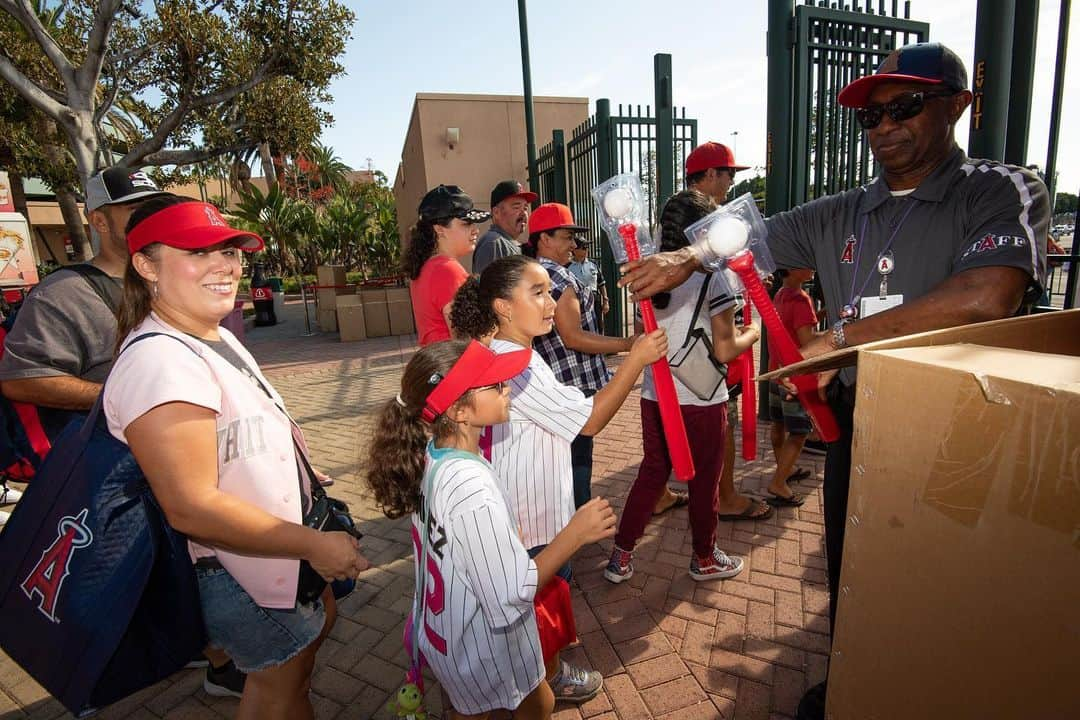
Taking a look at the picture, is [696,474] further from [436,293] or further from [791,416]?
[436,293]

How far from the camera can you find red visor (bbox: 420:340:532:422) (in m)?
1.54

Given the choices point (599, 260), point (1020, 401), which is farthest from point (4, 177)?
point (1020, 401)

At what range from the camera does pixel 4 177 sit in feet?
23.2

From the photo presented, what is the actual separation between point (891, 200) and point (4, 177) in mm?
10177

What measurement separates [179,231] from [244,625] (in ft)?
3.79

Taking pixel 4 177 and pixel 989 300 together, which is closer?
pixel 989 300

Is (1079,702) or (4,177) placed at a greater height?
(4,177)

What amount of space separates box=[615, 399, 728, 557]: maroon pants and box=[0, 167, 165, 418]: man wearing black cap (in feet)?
8.42

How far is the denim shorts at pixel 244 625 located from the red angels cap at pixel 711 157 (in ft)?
11.6

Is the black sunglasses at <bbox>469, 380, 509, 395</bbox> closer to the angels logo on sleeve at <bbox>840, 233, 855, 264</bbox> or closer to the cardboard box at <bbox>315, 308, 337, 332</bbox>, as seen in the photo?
the angels logo on sleeve at <bbox>840, 233, 855, 264</bbox>

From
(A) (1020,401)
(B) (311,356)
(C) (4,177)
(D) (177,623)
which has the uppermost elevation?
(C) (4,177)

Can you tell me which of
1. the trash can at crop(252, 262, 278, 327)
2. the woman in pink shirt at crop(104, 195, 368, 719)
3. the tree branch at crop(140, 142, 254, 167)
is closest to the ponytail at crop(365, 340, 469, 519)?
the woman in pink shirt at crop(104, 195, 368, 719)

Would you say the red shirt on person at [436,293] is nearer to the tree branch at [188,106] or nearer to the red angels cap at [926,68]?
the red angels cap at [926,68]

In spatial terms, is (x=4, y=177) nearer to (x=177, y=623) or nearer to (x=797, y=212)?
(x=177, y=623)
